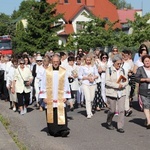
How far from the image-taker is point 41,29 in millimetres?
52719

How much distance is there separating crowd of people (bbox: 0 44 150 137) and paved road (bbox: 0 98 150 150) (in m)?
0.28

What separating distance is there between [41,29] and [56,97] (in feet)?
140

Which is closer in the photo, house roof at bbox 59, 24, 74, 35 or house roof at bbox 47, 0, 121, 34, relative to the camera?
house roof at bbox 59, 24, 74, 35

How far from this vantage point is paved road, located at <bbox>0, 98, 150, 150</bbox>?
9.33 m

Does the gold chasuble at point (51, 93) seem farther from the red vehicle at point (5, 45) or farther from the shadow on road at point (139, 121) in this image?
the red vehicle at point (5, 45)

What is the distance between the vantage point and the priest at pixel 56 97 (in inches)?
410

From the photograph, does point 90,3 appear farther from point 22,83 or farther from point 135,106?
point 22,83

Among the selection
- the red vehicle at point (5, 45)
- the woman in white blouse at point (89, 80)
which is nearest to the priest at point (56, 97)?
the woman in white blouse at point (89, 80)

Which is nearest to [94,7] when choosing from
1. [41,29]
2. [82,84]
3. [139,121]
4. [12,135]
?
[41,29]

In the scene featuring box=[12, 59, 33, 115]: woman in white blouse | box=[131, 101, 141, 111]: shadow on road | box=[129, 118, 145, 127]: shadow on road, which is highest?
box=[12, 59, 33, 115]: woman in white blouse

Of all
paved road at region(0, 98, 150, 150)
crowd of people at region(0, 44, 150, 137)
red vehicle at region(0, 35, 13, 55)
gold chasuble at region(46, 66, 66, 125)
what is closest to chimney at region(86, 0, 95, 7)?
red vehicle at region(0, 35, 13, 55)

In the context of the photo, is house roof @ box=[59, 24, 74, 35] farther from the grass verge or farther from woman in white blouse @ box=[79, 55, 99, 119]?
the grass verge

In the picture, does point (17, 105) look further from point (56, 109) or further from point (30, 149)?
point (30, 149)

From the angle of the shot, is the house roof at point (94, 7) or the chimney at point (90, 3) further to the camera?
the chimney at point (90, 3)
